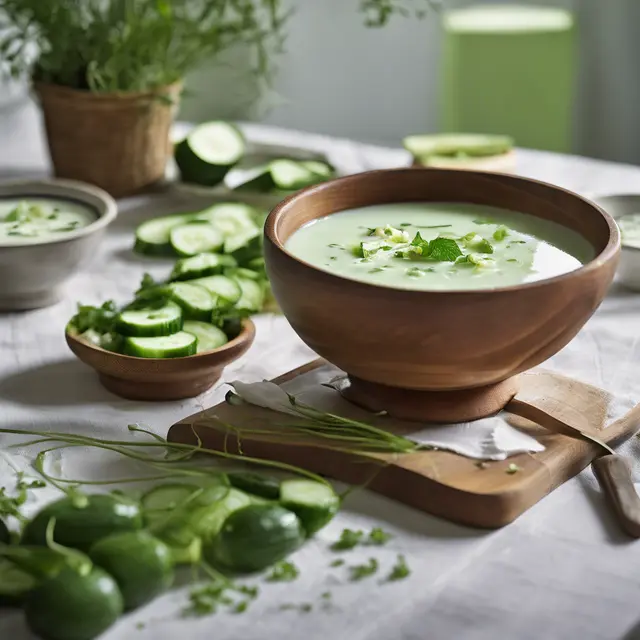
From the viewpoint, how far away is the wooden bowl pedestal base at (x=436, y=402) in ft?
4.14

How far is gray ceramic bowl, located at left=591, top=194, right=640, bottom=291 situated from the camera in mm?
1737

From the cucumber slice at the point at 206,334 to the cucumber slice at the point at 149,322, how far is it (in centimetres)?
3

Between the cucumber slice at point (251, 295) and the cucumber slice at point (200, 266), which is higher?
the cucumber slice at point (200, 266)

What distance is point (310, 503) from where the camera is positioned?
1097 millimetres

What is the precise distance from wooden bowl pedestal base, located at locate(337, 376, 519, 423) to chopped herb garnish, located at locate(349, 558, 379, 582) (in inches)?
9.5

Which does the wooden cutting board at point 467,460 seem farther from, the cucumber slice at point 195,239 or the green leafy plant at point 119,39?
the green leafy plant at point 119,39

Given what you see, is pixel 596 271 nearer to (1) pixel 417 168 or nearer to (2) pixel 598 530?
(2) pixel 598 530

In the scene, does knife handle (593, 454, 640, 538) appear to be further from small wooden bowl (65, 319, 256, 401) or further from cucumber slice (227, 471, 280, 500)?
small wooden bowl (65, 319, 256, 401)

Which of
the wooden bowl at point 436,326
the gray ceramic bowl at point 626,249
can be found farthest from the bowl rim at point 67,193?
the gray ceramic bowl at point 626,249

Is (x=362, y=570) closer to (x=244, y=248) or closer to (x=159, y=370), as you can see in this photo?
(x=159, y=370)

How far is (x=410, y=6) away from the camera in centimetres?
394

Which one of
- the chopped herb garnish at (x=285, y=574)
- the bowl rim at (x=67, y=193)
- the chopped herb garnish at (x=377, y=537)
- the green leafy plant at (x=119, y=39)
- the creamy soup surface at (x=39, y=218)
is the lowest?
the chopped herb garnish at (x=377, y=537)

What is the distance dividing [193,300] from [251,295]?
17 centimetres

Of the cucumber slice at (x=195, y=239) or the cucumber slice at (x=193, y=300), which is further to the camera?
the cucumber slice at (x=195, y=239)
